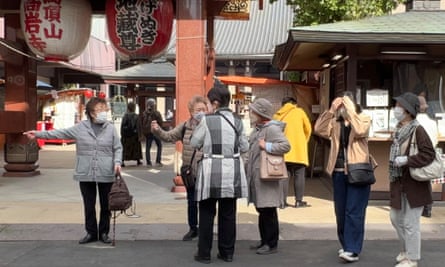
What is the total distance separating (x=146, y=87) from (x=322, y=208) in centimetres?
1577

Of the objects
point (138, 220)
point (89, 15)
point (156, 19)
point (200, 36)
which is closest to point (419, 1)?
point (200, 36)

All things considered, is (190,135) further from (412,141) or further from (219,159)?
(412,141)

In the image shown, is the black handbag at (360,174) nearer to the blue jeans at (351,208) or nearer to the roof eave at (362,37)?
the blue jeans at (351,208)

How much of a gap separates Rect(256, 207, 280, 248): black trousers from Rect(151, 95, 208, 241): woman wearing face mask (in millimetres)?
851

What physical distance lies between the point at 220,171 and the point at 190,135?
3.28 feet

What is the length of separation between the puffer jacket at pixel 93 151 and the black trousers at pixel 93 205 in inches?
6.1

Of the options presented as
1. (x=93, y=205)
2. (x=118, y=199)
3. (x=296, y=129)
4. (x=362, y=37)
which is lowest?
(x=93, y=205)

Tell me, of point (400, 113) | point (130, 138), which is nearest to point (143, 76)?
point (130, 138)

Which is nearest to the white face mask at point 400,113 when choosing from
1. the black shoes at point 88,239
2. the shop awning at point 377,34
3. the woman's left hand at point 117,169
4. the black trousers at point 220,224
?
the black trousers at point 220,224

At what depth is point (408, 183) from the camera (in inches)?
204

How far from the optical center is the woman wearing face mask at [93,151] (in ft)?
19.9

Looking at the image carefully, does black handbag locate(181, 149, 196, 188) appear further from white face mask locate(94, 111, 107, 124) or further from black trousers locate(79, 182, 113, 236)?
white face mask locate(94, 111, 107, 124)

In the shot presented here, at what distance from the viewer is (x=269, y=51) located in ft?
90.9

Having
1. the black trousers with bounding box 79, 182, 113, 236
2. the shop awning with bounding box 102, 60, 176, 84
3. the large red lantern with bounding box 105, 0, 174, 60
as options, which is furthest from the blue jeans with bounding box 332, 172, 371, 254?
the shop awning with bounding box 102, 60, 176, 84
